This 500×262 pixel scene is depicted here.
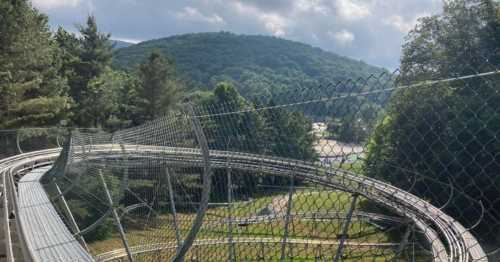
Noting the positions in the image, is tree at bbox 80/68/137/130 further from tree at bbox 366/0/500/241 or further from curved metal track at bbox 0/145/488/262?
tree at bbox 366/0/500/241

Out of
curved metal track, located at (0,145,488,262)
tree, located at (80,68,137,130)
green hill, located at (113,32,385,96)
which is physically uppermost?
green hill, located at (113,32,385,96)

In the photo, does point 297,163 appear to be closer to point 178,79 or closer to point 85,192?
point 85,192

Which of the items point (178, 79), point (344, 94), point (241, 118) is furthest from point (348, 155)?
point (178, 79)

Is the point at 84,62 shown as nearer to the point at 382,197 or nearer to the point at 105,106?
the point at 105,106

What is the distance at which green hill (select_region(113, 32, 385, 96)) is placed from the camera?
3546 inches

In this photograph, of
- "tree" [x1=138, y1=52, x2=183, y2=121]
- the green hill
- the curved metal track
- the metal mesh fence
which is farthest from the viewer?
the green hill

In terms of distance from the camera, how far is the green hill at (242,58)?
9006cm

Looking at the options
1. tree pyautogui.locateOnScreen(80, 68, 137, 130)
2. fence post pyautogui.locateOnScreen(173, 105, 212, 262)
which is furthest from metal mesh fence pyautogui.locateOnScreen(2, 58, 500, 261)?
tree pyautogui.locateOnScreen(80, 68, 137, 130)

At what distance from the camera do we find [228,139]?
209 inches

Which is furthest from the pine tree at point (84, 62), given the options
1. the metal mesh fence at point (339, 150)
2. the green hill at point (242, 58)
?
the green hill at point (242, 58)


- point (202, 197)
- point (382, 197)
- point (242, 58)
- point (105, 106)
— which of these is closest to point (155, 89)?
point (105, 106)

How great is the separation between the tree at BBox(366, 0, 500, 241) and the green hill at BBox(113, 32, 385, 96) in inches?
2771

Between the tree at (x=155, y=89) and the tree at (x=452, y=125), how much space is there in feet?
50.6

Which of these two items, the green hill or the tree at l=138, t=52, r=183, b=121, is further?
the green hill
